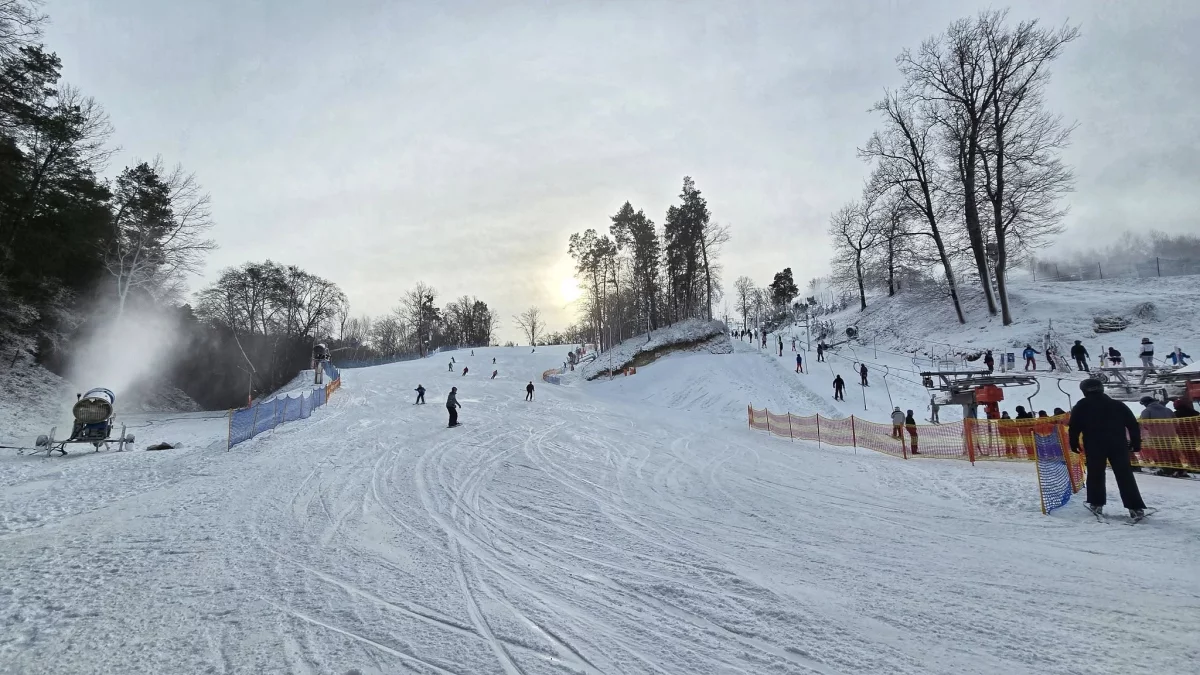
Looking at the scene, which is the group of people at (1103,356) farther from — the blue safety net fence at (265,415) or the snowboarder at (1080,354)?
the blue safety net fence at (265,415)

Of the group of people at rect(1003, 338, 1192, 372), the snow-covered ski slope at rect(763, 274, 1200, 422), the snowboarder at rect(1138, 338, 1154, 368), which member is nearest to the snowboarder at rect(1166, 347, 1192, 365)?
the group of people at rect(1003, 338, 1192, 372)

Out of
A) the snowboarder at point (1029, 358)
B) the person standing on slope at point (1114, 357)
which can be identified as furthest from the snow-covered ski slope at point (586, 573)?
the snowboarder at point (1029, 358)

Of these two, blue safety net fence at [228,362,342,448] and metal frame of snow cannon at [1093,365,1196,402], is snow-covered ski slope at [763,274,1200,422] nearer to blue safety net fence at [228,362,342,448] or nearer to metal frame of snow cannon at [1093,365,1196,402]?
metal frame of snow cannon at [1093,365,1196,402]

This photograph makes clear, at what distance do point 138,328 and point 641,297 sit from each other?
4077 centimetres

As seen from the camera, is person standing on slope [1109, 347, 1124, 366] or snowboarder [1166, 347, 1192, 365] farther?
person standing on slope [1109, 347, 1124, 366]

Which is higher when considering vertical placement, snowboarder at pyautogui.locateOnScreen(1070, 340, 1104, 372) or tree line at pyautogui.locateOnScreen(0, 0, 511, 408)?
tree line at pyautogui.locateOnScreen(0, 0, 511, 408)

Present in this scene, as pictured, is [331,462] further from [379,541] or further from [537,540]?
[537,540]

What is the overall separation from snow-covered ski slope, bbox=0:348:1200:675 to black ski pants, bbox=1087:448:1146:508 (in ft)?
1.02

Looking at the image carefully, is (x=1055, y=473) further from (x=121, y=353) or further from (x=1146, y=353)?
(x=121, y=353)

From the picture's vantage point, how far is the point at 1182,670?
3027mm

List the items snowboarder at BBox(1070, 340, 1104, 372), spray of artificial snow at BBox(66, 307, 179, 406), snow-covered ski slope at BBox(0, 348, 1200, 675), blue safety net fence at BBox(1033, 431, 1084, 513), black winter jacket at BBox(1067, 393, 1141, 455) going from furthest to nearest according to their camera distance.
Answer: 1. spray of artificial snow at BBox(66, 307, 179, 406)
2. snowboarder at BBox(1070, 340, 1104, 372)
3. blue safety net fence at BBox(1033, 431, 1084, 513)
4. black winter jacket at BBox(1067, 393, 1141, 455)
5. snow-covered ski slope at BBox(0, 348, 1200, 675)

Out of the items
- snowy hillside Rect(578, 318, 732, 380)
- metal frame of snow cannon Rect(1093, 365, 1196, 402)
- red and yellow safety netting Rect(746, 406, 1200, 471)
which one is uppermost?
snowy hillside Rect(578, 318, 732, 380)

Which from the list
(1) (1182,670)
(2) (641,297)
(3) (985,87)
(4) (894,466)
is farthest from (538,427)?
(2) (641,297)

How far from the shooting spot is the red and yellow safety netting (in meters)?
8.73
